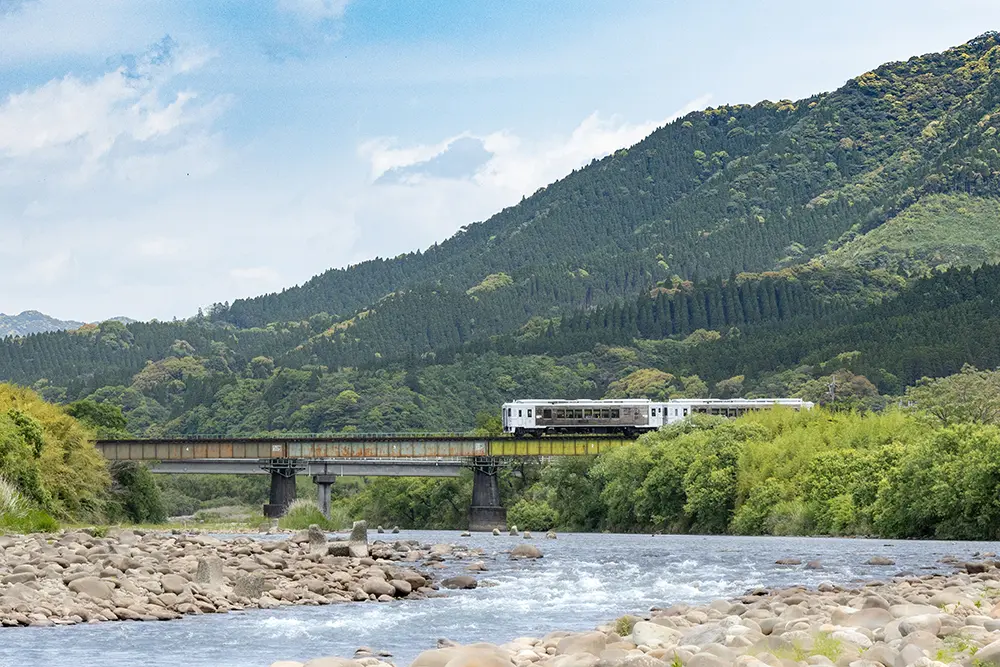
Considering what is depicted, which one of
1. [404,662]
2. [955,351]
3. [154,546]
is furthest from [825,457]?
[955,351]

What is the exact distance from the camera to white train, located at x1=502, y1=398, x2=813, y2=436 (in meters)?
127

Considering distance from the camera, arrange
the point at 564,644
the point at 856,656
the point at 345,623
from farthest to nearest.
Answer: the point at 345,623, the point at 564,644, the point at 856,656

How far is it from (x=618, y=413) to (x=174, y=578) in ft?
296

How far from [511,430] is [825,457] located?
43.2m

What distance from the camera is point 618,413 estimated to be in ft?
416

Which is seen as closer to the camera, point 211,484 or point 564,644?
A: point 564,644

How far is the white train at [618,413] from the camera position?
12662 centimetres

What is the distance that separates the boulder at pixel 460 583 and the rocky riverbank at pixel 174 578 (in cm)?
4

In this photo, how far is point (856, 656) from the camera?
64.4ft

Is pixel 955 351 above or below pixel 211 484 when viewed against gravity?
above

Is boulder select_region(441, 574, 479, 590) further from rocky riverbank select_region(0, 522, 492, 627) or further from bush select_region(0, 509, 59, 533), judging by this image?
bush select_region(0, 509, 59, 533)

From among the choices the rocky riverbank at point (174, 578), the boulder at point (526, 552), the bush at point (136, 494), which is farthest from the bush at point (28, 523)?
the bush at point (136, 494)

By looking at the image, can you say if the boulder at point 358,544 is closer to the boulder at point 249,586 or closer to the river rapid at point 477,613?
the river rapid at point 477,613

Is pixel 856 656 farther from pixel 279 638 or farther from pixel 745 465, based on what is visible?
pixel 745 465
